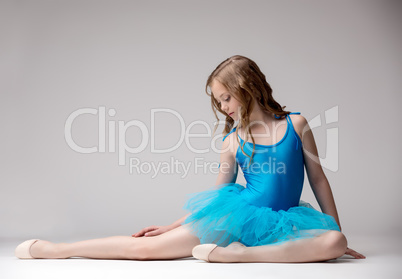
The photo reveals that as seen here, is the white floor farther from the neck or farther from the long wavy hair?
the neck

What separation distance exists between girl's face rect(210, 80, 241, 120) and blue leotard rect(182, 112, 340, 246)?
18cm

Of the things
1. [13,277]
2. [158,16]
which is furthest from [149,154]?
[13,277]

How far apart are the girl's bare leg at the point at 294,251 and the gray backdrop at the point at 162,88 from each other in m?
1.46

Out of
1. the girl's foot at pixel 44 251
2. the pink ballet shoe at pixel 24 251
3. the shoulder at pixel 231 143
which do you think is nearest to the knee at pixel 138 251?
the girl's foot at pixel 44 251

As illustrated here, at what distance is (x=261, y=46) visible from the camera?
12.7 ft

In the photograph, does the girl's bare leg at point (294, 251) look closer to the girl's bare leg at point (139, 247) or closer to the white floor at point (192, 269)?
the white floor at point (192, 269)

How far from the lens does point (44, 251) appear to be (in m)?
2.34

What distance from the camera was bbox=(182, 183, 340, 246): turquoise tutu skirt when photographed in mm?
2203

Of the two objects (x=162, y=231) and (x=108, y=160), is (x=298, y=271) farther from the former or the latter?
(x=108, y=160)

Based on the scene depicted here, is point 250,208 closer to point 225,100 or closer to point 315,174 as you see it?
point 315,174

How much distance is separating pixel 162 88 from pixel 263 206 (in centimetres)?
179

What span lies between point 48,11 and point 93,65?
1.74ft

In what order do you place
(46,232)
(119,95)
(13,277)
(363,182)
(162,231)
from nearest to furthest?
(13,277) → (162,231) → (46,232) → (363,182) → (119,95)

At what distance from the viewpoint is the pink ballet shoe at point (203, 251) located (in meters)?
2.15
